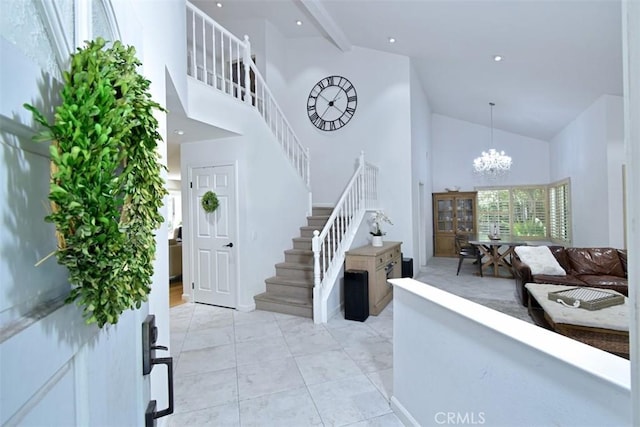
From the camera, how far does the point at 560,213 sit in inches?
284

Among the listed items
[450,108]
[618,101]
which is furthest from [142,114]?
[450,108]

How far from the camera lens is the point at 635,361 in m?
0.48

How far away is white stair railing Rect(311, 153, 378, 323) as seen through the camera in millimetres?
3846

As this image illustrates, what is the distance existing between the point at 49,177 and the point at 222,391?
242 cm

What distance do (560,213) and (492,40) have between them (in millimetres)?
5108

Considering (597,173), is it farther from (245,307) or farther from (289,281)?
(245,307)

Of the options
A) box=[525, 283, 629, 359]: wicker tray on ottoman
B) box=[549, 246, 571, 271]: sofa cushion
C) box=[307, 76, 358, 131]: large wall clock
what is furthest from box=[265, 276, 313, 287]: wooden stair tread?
box=[549, 246, 571, 271]: sofa cushion

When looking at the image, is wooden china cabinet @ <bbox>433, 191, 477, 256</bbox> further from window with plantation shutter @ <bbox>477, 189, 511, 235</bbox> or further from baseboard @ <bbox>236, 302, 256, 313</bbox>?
baseboard @ <bbox>236, 302, 256, 313</bbox>

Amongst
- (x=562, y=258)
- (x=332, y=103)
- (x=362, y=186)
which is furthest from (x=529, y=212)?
(x=332, y=103)

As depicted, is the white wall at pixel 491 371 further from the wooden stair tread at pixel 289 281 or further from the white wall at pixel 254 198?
the white wall at pixel 254 198

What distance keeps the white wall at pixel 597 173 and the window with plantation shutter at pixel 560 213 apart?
1.50 feet

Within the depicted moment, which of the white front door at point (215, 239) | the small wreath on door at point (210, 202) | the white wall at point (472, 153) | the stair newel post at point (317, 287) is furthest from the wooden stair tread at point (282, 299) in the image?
the white wall at point (472, 153)

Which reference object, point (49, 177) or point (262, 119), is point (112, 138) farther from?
point (262, 119)

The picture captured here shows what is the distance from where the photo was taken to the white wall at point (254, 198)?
14.5ft
